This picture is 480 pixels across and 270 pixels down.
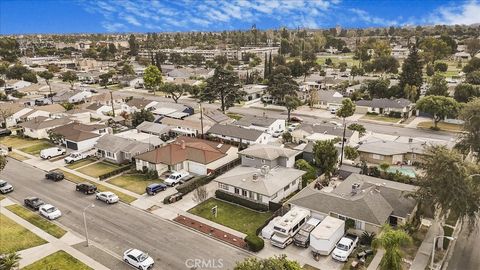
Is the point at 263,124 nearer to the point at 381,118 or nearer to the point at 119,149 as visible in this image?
the point at 119,149

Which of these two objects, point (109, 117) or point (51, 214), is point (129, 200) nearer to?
point (51, 214)

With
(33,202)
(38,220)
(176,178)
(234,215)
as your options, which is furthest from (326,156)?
(33,202)

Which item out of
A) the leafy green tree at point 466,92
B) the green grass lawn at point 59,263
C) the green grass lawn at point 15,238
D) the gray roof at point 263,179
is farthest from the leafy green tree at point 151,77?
the green grass lawn at point 59,263

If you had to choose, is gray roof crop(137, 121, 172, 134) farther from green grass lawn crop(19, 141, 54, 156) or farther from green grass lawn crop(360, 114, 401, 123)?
green grass lawn crop(360, 114, 401, 123)

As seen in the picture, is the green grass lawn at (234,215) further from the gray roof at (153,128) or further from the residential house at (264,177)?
the gray roof at (153,128)

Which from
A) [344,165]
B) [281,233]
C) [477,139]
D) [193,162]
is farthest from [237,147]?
[477,139]
